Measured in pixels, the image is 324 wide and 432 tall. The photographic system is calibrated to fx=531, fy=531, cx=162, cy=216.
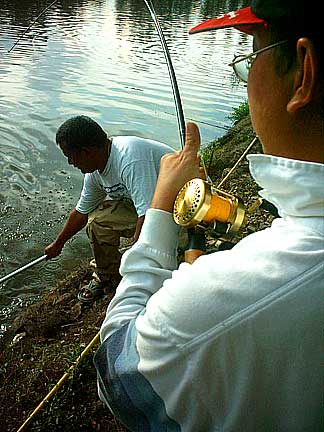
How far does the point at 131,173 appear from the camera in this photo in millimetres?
3145

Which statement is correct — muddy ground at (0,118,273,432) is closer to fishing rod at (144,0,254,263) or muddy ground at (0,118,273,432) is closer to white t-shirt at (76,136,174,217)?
white t-shirt at (76,136,174,217)

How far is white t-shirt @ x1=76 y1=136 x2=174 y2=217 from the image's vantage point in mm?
3082

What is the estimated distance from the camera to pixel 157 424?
3.55ft

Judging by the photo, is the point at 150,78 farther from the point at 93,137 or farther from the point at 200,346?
the point at 200,346

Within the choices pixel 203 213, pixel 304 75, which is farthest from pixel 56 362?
pixel 304 75

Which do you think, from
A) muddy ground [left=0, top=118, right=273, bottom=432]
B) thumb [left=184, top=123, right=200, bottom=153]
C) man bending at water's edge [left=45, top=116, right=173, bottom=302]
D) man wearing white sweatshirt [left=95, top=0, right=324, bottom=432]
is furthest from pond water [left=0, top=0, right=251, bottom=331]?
man wearing white sweatshirt [left=95, top=0, right=324, bottom=432]

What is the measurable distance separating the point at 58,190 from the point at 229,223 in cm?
496

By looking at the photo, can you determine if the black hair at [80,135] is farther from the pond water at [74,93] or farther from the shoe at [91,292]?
the pond water at [74,93]

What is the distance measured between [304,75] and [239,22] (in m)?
0.20

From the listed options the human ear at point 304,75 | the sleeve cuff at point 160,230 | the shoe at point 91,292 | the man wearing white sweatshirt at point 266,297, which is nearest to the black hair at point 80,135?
the shoe at point 91,292

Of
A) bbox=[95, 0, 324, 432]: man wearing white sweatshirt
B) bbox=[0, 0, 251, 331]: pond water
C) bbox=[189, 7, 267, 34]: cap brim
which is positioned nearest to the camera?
bbox=[95, 0, 324, 432]: man wearing white sweatshirt

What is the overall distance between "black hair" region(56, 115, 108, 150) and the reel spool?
6.26 feet

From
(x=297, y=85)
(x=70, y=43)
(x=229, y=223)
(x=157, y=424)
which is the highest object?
(x=297, y=85)

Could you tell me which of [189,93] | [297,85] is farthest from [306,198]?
[189,93]
